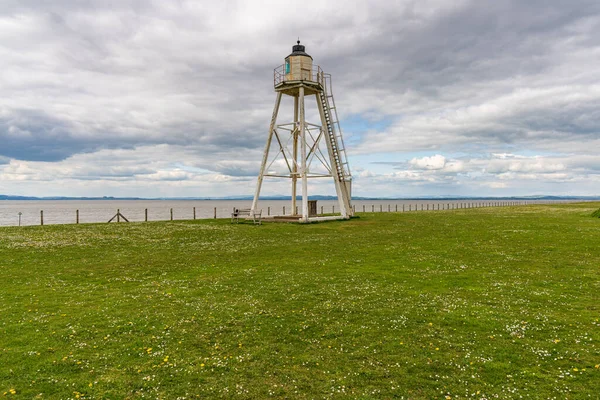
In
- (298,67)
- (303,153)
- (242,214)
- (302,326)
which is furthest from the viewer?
(242,214)

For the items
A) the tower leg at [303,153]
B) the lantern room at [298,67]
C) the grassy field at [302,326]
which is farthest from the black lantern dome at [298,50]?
the grassy field at [302,326]

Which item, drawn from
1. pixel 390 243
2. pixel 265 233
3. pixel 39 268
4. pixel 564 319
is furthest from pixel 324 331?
pixel 265 233

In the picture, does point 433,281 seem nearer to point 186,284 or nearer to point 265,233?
point 186,284

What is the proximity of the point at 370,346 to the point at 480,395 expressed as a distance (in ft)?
9.22

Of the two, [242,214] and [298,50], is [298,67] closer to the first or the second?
[298,50]

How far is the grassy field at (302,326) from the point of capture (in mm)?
8039

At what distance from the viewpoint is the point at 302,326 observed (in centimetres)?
1120

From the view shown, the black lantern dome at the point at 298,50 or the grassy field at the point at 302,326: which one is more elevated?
the black lantern dome at the point at 298,50

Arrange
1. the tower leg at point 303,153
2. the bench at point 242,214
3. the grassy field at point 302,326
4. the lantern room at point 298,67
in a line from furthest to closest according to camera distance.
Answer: the bench at point 242,214, the lantern room at point 298,67, the tower leg at point 303,153, the grassy field at point 302,326

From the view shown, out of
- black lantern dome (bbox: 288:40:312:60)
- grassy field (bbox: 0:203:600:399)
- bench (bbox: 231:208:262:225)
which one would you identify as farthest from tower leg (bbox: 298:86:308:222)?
grassy field (bbox: 0:203:600:399)

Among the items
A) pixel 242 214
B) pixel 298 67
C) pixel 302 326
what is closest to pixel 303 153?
pixel 298 67

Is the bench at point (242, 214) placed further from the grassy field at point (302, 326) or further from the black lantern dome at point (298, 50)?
the grassy field at point (302, 326)

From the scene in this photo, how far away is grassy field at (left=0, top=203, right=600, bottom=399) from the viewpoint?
8.04m

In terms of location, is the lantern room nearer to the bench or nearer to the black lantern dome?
the black lantern dome
